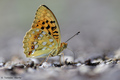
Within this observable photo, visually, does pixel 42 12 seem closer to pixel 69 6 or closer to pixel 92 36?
pixel 92 36

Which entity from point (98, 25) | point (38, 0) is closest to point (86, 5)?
point (98, 25)

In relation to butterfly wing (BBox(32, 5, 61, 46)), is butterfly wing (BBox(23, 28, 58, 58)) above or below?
below

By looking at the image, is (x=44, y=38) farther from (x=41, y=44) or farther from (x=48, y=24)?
(x=48, y=24)

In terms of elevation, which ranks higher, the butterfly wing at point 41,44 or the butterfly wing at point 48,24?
the butterfly wing at point 48,24

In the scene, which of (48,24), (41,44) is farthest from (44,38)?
(48,24)
